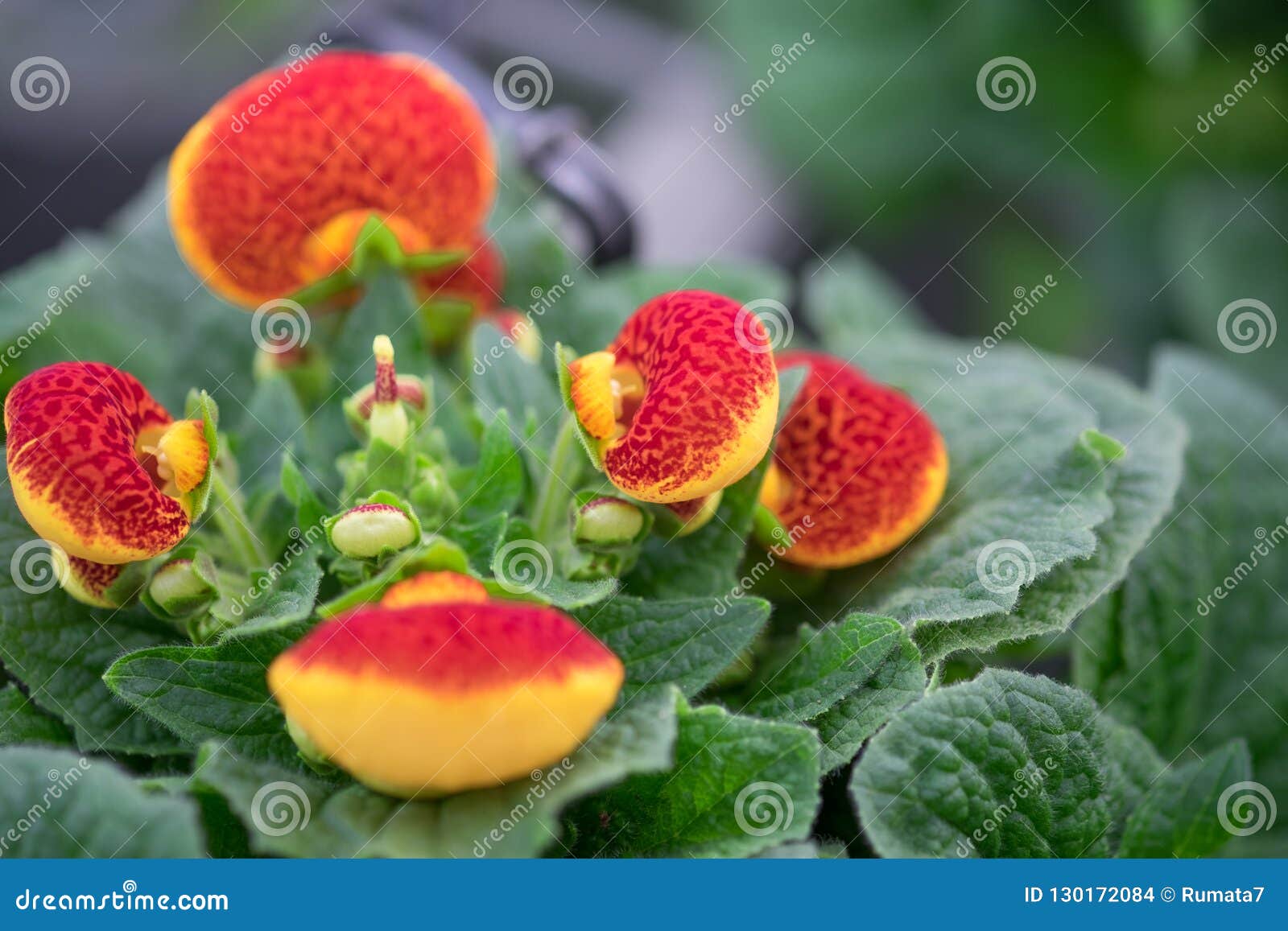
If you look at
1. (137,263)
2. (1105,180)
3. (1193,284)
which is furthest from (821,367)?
(1105,180)

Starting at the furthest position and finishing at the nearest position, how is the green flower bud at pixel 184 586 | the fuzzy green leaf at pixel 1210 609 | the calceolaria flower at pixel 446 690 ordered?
the fuzzy green leaf at pixel 1210 609
the green flower bud at pixel 184 586
the calceolaria flower at pixel 446 690

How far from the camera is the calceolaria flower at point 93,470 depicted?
81 centimetres

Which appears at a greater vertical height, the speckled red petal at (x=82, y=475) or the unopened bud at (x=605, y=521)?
the unopened bud at (x=605, y=521)

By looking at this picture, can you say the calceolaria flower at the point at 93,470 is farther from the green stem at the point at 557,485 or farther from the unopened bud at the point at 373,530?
the green stem at the point at 557,485

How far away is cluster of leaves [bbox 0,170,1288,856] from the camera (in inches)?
31.7

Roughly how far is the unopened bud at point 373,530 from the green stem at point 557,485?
160mm

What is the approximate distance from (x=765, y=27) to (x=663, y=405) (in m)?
1.77

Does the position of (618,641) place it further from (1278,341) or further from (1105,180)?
(1105,180)

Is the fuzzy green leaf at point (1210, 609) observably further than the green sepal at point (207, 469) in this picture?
Yes

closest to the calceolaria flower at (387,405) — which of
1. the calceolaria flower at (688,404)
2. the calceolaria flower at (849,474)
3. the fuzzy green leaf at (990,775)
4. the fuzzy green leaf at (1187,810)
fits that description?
the calceolaria flower at (688,404)

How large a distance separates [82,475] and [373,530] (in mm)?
221

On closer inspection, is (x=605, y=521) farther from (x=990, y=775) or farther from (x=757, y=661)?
(x=990, y=775)

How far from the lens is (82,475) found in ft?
2.67

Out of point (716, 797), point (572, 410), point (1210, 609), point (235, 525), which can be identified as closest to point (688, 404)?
point (572, 410)
